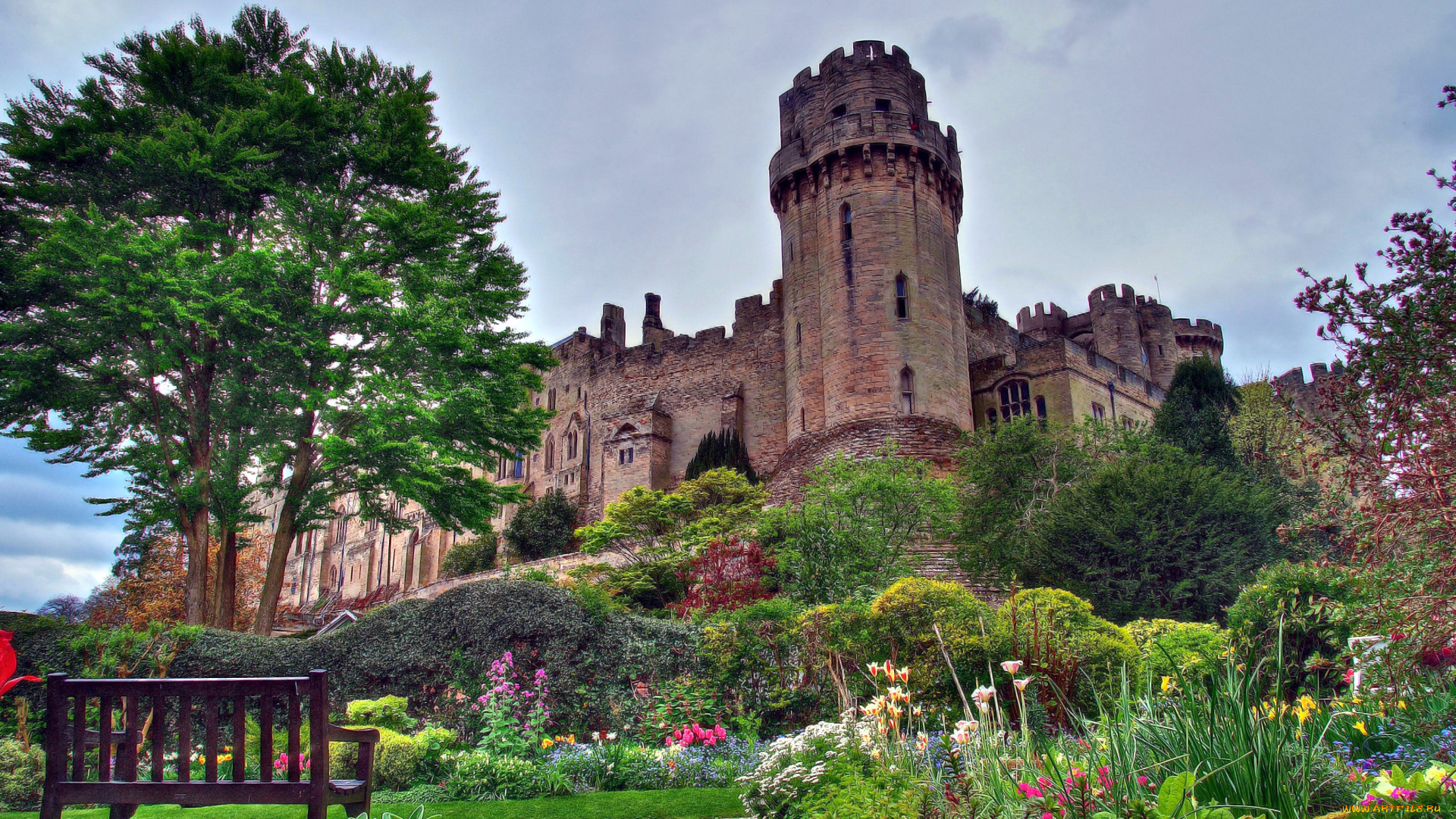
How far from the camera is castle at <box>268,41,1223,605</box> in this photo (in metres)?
27.5

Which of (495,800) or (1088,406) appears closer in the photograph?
(495,800)

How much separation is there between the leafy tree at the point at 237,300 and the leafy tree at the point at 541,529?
18980 mm

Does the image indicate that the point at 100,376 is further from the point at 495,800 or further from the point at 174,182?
the point at 495,800

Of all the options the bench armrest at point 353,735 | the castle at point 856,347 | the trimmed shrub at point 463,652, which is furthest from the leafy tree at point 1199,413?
the bench armrest at point 353,735

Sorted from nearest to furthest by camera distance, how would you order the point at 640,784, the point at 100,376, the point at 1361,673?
the point at 1361,673, the point at 640,784, the point at 100,376

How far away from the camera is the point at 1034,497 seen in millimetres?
21922

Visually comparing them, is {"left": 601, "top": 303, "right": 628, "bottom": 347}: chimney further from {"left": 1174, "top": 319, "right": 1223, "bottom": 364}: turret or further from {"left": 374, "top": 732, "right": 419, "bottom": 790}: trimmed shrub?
{"left": 374, "top": 732, "right": 419, "bottom": 790}: trimmed shrub

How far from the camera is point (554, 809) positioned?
7.16 m

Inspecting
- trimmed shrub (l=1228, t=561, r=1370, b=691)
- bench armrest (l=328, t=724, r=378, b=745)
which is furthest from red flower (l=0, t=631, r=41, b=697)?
trimmed shrub (l=1228, t=561, r=1370, b=691)

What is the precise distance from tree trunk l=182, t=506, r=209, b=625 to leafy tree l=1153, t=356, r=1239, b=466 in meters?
21.3

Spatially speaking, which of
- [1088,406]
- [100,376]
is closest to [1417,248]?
[100,376]

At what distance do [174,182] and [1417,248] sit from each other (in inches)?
732

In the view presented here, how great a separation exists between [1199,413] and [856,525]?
9634mm

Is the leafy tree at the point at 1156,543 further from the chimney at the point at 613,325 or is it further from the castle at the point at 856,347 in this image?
the chimney at the point at 613,325
